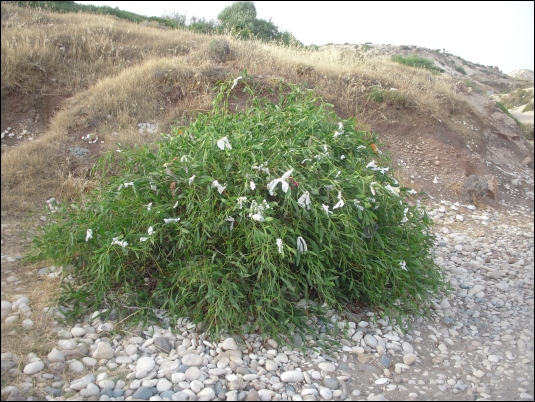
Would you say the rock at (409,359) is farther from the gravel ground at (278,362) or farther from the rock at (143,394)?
the rock at (143,394)

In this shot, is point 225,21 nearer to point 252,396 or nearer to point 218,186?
point 218,186

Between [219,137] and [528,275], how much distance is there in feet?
9.60

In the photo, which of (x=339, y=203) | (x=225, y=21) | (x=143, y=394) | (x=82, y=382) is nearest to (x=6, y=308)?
(x=82, y=382)

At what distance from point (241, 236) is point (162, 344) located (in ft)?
2.40

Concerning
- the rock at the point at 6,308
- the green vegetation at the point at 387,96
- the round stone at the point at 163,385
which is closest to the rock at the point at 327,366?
the round stone at the point at 163,385

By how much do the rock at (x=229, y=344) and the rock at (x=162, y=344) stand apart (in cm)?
29

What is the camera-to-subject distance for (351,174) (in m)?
3.15

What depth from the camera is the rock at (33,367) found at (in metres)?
2.29

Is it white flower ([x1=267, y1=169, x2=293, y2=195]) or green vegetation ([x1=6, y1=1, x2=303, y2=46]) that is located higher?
green vegetation ([x1=6, y1=1, x2=303, y2=46])

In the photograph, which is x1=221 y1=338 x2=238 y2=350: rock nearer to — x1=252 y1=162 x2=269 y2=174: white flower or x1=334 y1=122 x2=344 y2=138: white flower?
x1=252 y1=162 x2=269 y2=174: white flower

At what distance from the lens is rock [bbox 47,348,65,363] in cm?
239

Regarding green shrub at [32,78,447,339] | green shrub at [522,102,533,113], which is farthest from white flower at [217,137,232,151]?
green shrub at [522,102,533,113]

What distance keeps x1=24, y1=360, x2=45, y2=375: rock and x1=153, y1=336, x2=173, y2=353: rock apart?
22.3 inches

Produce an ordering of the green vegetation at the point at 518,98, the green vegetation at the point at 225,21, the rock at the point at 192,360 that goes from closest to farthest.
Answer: the rock at the point at 192,360
the green vegetation at the point at 225,21
the green vegetation at the point at 518,98
